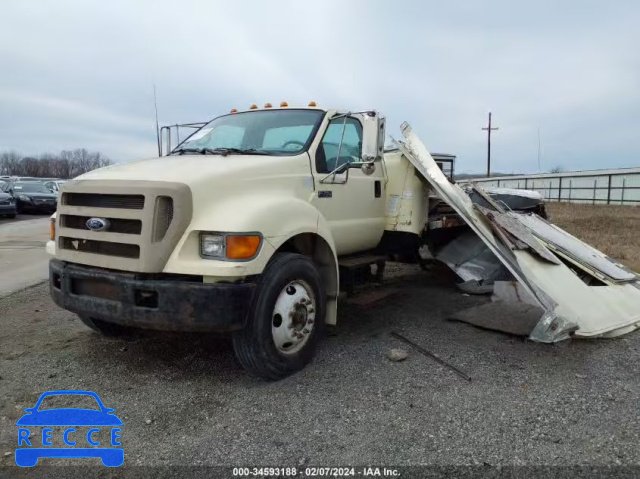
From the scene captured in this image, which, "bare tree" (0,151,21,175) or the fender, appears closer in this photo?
the fender

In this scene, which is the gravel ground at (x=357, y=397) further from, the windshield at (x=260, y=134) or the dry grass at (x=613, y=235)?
the dry grass at (x=613, y=235)

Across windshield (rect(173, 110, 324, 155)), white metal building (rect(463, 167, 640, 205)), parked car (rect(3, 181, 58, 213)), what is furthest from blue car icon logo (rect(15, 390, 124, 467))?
white metal building (rect(463, 167, 640, 205))

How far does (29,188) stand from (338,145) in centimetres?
2316

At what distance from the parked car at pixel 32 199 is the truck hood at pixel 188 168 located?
20115mm

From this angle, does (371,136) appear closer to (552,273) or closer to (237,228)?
(237,228)

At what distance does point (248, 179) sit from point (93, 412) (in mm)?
1929

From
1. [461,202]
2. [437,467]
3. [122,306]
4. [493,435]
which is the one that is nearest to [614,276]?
[461,202]

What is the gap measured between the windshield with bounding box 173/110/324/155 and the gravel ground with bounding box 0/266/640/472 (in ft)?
5.89

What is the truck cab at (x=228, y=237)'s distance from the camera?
3.33 metres

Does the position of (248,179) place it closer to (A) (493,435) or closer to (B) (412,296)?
(A) (493,435)

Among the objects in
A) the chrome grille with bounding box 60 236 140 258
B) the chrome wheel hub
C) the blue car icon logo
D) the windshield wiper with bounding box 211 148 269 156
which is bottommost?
the blue car icon logo

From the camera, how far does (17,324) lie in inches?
214

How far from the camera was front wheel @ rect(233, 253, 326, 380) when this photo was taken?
3.53 m

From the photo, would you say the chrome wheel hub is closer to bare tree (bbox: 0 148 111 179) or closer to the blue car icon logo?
the blue car icon logo
